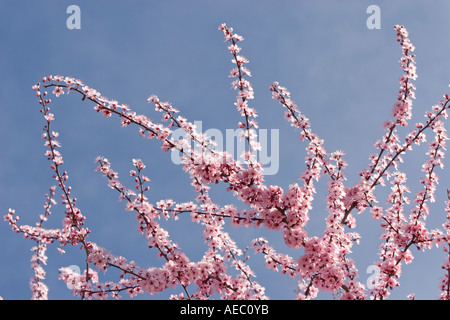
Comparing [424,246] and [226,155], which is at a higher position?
[226,155]

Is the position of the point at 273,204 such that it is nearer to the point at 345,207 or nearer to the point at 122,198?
the point at 345,207

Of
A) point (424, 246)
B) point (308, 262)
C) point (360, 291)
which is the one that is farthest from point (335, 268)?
point (424, 246)

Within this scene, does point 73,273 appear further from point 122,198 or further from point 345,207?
point 345,207

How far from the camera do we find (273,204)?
23.6 feet

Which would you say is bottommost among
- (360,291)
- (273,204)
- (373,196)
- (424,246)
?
(360,291)

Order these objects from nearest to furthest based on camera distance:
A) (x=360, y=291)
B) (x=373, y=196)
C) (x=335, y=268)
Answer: (x=335, y=268) < (x=360, y=291) < (x=373, y=196)

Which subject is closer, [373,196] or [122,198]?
[122,198]

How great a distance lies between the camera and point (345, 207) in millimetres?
8492
